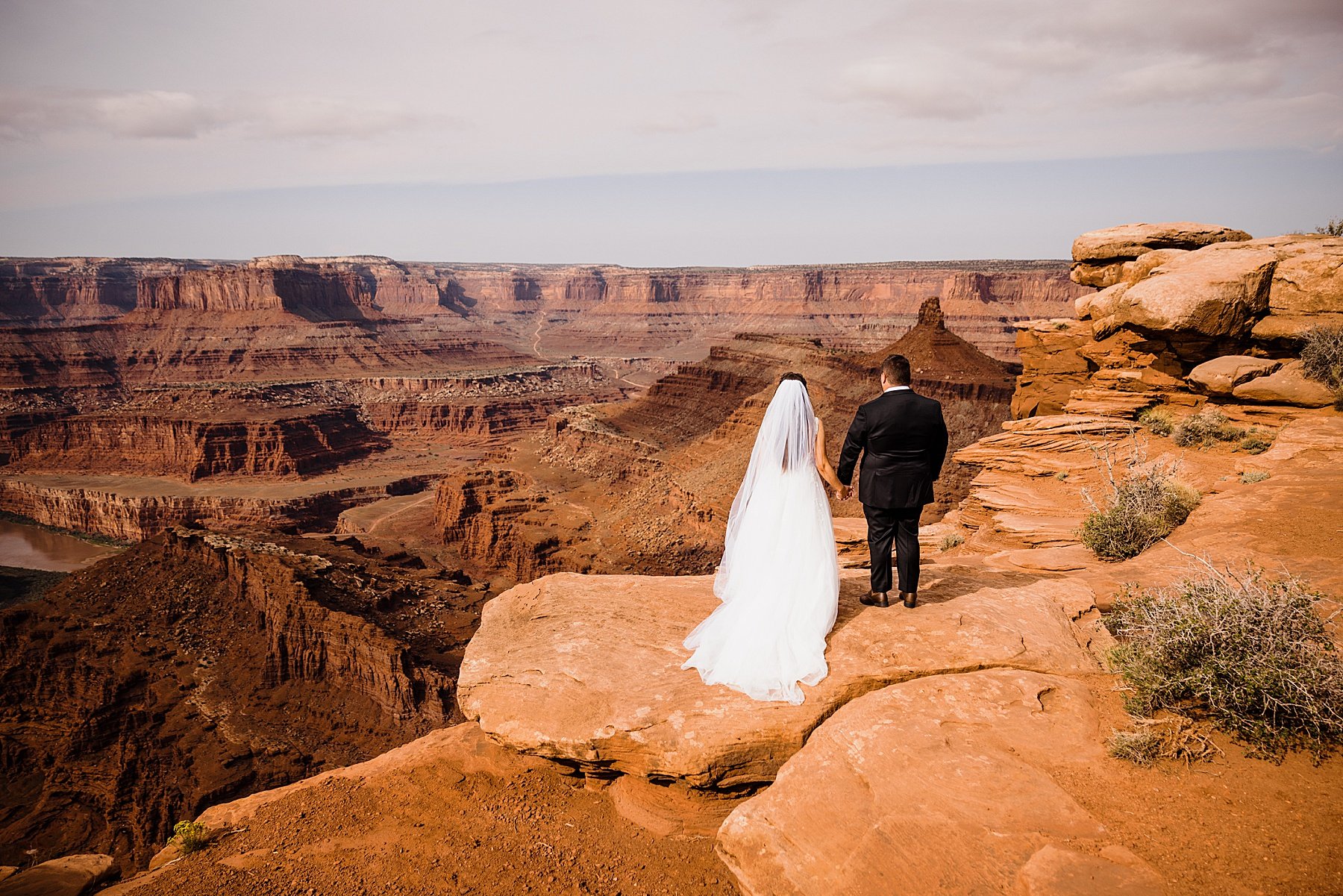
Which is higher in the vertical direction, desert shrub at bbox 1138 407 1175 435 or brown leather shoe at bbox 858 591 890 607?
desert shrub at bbox 1138 407 1175 435

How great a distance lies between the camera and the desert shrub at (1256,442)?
10828 millimetres

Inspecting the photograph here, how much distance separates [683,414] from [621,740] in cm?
4676

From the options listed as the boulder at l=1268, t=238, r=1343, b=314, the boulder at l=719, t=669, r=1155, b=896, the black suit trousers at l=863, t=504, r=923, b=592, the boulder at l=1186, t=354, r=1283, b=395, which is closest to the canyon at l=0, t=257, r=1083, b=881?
the boulder at l=719, t=669, r=1155, b=896

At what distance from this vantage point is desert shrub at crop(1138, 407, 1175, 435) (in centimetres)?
1241

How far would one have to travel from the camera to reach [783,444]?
577 centimetres

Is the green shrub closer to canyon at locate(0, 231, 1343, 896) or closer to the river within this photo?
canyon at locate(0, 231, 1343, 896)

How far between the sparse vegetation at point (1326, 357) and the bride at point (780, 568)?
1035 centimetres

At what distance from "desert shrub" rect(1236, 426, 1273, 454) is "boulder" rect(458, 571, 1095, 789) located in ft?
22.0

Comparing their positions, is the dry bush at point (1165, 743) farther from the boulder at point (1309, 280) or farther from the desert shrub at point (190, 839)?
the boulder at point (1309, 280)

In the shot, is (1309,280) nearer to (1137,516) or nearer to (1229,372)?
(1229,372)

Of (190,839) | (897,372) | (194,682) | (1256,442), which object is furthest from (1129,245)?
(194,682)

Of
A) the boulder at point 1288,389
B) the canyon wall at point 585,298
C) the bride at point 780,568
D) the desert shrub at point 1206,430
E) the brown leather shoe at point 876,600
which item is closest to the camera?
the bride at point 780,568

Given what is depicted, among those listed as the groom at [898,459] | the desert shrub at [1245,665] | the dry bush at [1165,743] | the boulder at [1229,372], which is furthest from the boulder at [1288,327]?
the dry bush at [1165,743]

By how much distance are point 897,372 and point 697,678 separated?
308 cm
